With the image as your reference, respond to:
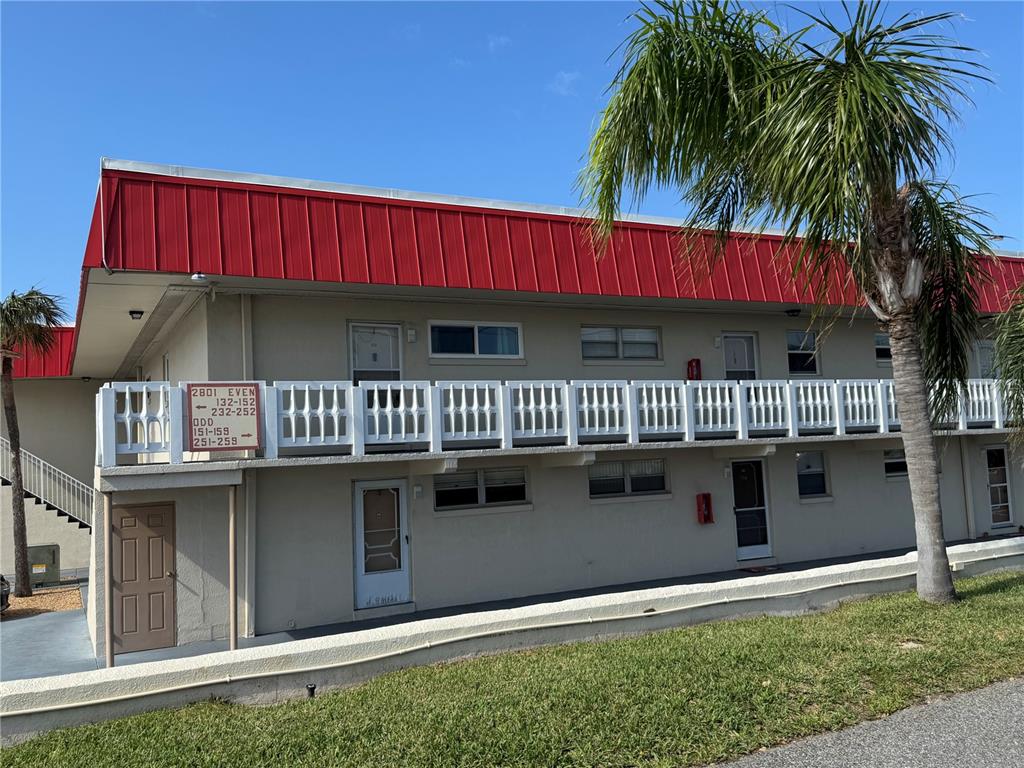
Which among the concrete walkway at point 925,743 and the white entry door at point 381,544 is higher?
the white entry door at point 381,544

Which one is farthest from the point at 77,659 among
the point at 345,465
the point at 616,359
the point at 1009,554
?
the point at 1009,554

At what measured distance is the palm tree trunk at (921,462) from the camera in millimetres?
9133

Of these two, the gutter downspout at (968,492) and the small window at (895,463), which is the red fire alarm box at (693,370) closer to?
the small window at (895,463)

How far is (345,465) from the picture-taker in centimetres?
1209

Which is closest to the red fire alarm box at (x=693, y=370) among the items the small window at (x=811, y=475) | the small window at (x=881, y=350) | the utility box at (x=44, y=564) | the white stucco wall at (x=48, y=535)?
the small window at (x=811, y=475)

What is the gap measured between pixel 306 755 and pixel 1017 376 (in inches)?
459

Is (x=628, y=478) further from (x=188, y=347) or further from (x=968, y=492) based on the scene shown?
(x=968, y=492)

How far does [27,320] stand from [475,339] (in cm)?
1066

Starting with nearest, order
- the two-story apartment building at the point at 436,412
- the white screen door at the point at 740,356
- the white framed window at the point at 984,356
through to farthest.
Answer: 1. the two-story apartment building at the point at 436,412
2. the white screen door at the point at 740,356
3. the white framed window at the point at 984,356

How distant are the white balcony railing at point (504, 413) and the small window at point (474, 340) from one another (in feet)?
3.01

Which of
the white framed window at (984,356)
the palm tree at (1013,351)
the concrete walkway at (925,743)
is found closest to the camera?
the concrete walkway at (925,743)

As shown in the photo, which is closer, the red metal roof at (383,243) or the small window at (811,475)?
the red metal roof at (383,243)

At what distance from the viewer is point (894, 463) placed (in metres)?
17.3

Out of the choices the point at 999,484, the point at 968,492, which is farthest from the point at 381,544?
the point at 999,484
